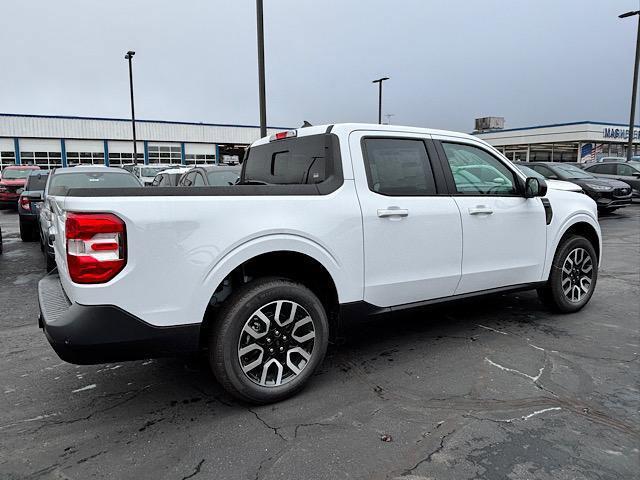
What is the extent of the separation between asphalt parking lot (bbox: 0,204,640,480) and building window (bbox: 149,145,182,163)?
47944 mm

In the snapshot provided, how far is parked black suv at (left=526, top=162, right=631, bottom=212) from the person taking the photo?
14.4 m

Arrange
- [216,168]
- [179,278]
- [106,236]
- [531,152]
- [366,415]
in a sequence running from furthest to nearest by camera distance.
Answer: [531,152] < [216,168] < [366,415] < [179,278] < [106,236]

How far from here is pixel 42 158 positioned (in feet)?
147

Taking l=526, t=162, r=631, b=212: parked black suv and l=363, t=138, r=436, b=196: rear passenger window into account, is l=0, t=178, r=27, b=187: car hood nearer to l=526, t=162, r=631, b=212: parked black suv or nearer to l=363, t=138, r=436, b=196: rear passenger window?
l=526, t=162, r=631, b=212: parked black suv

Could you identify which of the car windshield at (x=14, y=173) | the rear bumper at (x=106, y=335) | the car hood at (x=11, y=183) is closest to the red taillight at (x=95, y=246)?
the rear bumper at (x=106, y=335)

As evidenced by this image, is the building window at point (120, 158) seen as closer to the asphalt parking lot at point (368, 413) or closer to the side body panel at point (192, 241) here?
the asphalt parking lot at point (368, 413)

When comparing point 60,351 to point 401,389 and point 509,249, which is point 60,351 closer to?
point 401,389

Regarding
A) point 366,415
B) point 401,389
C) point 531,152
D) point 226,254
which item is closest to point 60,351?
point 226,254

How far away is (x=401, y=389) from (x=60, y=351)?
217 centimetres

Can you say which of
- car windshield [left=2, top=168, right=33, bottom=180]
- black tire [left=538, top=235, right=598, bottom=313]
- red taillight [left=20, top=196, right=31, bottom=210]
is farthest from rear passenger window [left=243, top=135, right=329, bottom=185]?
car windshield [left=2, top=168, right=33, bottom=180]

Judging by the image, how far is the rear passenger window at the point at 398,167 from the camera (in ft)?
12.0

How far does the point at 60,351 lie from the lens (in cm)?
270

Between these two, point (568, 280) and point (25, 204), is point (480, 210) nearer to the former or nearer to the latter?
point (568, 280)

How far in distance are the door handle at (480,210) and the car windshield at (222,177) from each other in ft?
20.2
